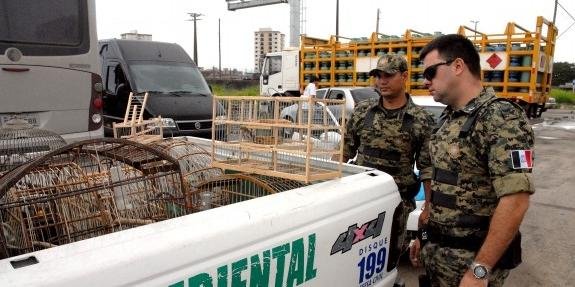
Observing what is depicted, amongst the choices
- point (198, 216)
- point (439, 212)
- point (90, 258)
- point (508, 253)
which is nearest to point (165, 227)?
point (198, 216)

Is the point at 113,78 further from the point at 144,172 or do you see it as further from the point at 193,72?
the point at 144,172

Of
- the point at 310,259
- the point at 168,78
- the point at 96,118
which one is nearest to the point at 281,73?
the point at 168,78

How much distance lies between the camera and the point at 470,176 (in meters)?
2.00

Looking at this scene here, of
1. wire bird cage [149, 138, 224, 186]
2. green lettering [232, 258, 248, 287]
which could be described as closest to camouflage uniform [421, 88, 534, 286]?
green lettering [232, 258, 248, 287]

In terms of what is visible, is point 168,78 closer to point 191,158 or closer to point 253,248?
point 191,158

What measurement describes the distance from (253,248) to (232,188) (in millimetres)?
1196

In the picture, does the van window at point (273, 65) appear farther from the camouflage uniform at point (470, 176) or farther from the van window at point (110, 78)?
the camouflage uniform at point (470, 176)

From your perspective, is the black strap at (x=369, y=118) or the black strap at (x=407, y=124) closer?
the black strap at (x=407, y=124)

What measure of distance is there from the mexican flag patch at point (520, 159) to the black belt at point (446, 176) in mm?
281

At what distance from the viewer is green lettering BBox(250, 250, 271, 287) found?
1531 millimetres

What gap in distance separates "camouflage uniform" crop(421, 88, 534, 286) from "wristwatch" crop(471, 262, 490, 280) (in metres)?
0.18

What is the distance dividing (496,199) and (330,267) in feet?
2.57

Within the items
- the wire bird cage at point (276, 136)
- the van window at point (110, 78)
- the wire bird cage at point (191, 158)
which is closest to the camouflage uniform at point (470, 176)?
the wire bird cage at point (276, 136)

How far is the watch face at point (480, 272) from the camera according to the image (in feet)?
5.97
